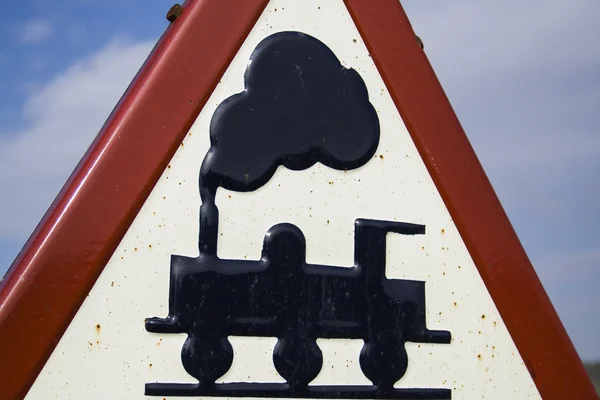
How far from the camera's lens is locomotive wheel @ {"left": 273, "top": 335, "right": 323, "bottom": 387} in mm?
1463

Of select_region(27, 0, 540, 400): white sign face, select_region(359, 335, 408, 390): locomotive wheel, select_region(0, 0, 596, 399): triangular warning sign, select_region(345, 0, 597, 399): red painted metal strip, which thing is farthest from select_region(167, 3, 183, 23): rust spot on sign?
select_region(359, 335, 408, 390): locomotive wheel

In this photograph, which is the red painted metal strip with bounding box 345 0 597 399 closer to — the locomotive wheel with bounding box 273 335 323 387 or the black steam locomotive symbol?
the black steam locomotive symbol

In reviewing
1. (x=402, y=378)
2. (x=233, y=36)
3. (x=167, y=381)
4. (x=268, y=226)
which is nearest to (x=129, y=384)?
(x=167, y=381)

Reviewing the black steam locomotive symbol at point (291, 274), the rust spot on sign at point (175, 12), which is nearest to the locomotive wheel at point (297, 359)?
the black steam locomotive symbol at point (291, 274)

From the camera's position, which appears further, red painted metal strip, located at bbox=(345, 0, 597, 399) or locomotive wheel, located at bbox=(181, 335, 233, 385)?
red painted metal strip, located at bbox=(345, 0, 597, 399)

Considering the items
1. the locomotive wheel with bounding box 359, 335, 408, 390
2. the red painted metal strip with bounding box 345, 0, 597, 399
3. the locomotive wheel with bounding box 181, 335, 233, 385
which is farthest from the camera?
the red painted metal strip with bounding box 345, 0, 597, 399

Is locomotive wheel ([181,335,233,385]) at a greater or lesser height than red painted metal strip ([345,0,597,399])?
lesser

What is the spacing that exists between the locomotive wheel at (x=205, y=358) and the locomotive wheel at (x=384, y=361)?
0.87 feet

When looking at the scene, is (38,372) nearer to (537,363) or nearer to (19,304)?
(19,304)

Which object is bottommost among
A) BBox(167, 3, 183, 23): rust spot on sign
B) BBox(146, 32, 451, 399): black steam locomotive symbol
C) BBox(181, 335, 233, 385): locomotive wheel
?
BBox(181, 335, 233, 385): locomotive wheel

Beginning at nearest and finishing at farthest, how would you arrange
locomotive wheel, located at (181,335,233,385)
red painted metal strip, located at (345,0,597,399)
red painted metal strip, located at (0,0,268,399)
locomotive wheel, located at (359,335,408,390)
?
red painted metal strip, located at (0,0,268,399) → locomotive wheel, located at (181,335,233,385) → locomotive wheel, located at (359,335,408,390) → red painted metal strip, located at (345,0,597,399)

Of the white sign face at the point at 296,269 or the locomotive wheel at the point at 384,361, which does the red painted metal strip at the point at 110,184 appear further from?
the locomotive wheel at the point at 384,361

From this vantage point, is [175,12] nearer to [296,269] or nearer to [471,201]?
[296,269]

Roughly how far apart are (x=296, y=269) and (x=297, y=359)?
157mm
